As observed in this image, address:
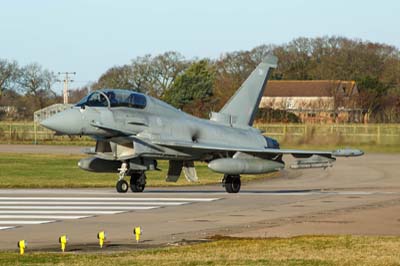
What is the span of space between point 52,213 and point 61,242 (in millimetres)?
6405

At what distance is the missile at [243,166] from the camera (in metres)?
25.2

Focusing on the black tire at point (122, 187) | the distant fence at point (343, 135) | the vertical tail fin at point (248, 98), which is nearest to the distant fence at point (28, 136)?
the distant fence at point (343, 135)

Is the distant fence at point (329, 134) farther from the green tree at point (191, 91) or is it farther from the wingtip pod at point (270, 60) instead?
the wingtip pod at point (270, 60)

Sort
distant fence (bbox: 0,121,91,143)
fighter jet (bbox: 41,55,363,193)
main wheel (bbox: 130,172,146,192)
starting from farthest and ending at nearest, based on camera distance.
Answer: distant fence (bbox: 0,121,91,143)
main wheel (bbox: 130,172,146,192)
fighter jet (bbox: 41,55,363,193)

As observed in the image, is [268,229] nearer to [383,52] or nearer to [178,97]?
[178,97]

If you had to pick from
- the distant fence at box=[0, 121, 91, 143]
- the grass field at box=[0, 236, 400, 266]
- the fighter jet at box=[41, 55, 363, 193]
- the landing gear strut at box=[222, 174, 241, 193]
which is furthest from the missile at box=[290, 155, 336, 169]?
the distant fence at box=[0, 121, 91, 143]

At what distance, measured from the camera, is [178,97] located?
7969 cm

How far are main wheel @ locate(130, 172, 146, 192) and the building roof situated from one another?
5910 centimetres

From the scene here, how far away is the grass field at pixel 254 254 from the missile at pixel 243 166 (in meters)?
9.85

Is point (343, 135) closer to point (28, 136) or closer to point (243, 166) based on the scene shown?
point (243, 166)

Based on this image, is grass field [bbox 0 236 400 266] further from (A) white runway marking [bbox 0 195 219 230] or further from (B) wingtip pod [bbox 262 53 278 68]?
(B) wingtip pod [bbox 262 53 278 68]

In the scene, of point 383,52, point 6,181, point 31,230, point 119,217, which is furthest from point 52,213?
point 383,52

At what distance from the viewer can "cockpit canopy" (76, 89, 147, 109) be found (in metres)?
25.2

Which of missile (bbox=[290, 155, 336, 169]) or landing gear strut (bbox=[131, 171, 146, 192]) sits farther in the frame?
landing gear strut (bbox=[131, 171, 146, 192])
